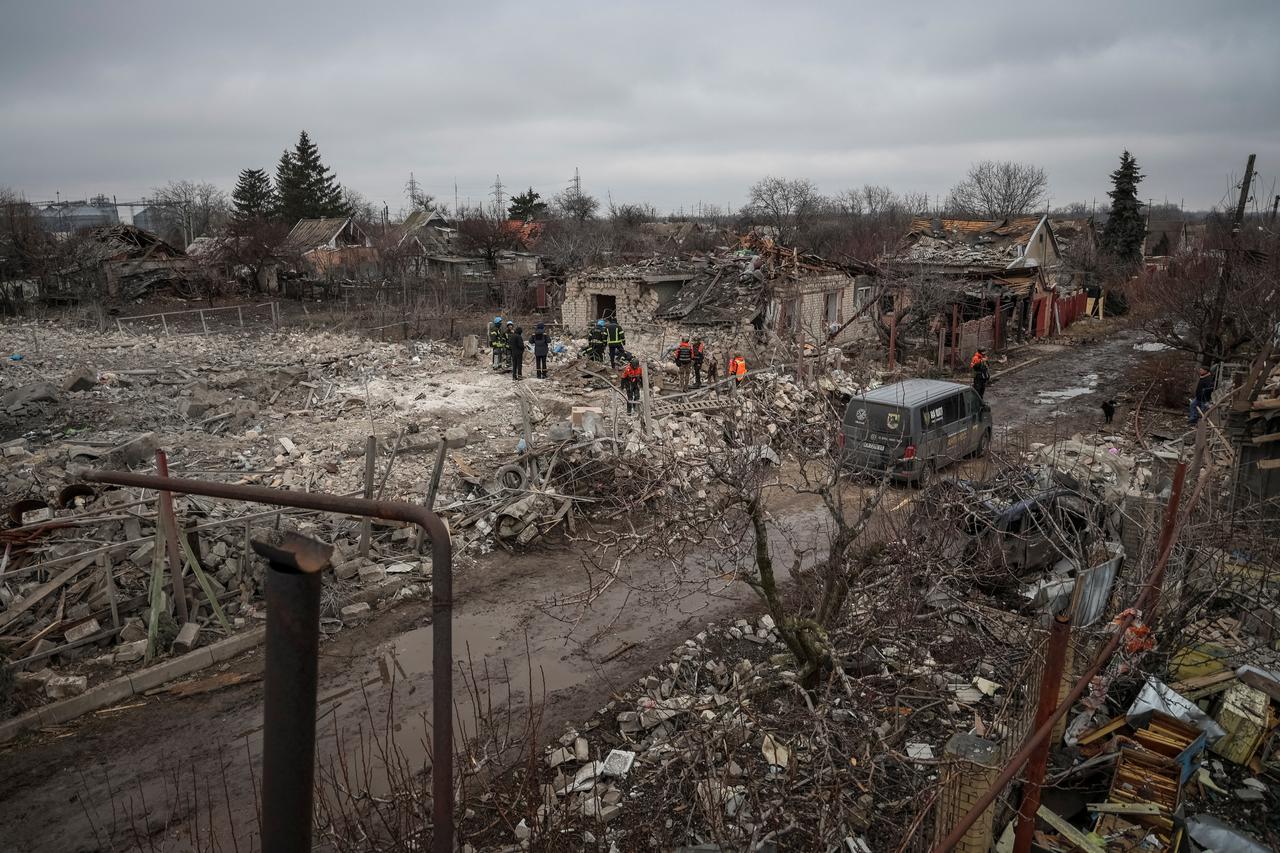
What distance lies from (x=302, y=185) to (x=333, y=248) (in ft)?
38.9

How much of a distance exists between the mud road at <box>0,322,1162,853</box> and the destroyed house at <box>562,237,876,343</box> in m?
12.3

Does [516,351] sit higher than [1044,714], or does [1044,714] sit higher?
[516,351]

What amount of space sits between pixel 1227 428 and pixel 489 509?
10652mm

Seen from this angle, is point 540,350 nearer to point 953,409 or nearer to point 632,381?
point 632,381

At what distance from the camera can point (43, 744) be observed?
286 inches

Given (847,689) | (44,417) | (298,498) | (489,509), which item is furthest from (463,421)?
(298,498)

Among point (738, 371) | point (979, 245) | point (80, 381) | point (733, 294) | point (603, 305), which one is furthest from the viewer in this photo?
point (979, 245)

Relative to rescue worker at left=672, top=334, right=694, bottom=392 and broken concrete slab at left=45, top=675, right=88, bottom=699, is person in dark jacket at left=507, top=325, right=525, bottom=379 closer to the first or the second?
rescue worker at left=672, top=334, right=694, bottom=392

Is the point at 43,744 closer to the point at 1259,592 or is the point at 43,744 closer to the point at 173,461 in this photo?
the point at 173,461

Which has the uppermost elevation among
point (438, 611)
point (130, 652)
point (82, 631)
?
point (438, 611)

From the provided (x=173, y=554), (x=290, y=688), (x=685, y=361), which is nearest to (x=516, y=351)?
(x=685, y=361)

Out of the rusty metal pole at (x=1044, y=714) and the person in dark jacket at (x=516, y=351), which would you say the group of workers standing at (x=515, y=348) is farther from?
the rusty metal pole at (x=1044, y=714)

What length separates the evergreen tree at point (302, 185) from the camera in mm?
54875

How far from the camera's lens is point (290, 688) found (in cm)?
183
